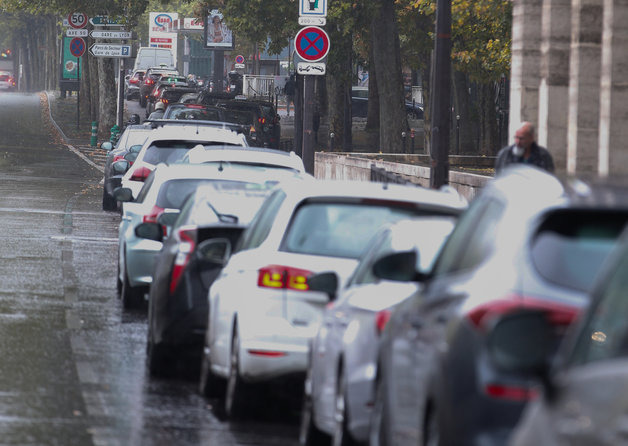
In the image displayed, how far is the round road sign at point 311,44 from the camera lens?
2344 cm

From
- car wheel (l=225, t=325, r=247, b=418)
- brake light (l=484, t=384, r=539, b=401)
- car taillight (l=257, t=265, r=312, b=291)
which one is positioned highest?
brake light (l=484, t=384, r=539, b=401)

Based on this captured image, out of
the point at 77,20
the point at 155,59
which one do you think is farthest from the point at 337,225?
the point at 155,59

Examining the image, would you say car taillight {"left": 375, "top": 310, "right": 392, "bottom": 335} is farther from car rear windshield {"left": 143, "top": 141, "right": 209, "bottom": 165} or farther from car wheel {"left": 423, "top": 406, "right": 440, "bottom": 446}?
car rear windshield {"left": 143, "top": 141, "right": 209, "bottom": 165}

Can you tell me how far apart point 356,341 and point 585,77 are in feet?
46.3

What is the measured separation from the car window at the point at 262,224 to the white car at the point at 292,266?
0.06 feet

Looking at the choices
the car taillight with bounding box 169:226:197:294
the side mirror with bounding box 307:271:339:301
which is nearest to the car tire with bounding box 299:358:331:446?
the side mirror with bounding box 307:271:339:301

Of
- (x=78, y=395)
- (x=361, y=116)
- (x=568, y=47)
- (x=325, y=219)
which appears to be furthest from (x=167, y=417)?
(x=361, y=116)

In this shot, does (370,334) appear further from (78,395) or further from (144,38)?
(144,38)

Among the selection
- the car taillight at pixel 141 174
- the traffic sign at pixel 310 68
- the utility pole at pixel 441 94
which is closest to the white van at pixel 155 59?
the traffic sign at pixel 310 68

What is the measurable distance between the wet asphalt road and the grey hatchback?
349 centimetres

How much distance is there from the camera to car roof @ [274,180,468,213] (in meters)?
9.10

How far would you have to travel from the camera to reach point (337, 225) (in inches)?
360

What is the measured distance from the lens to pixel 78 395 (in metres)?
9.83

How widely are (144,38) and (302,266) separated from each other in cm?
13101
